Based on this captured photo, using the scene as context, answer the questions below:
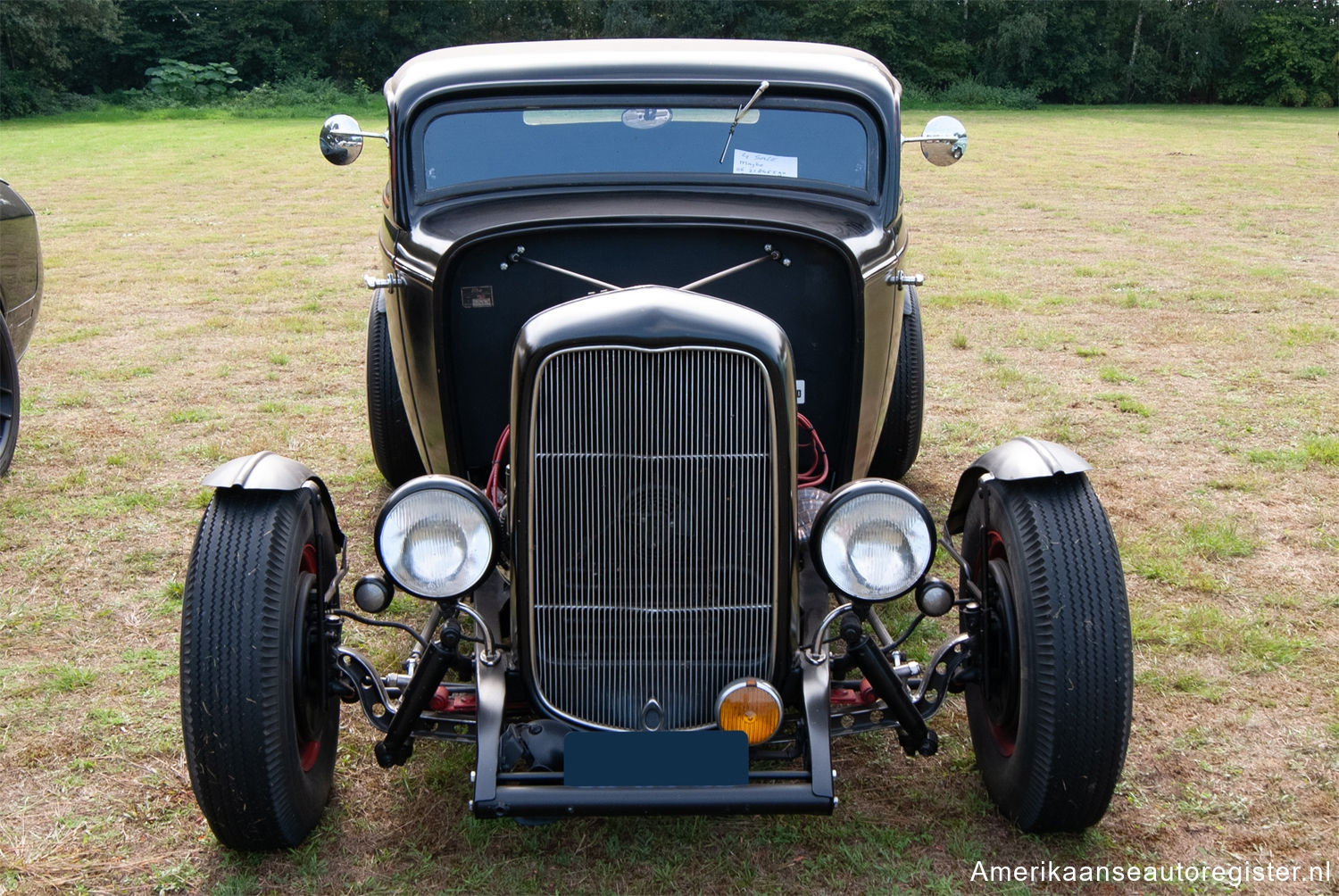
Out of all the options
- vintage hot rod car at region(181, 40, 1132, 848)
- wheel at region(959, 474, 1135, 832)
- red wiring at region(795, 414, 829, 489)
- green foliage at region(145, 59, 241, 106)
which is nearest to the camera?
vintage hot rod car at region(181, 40, 1132, 848)

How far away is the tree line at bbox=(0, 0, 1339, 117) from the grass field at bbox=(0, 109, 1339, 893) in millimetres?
26807

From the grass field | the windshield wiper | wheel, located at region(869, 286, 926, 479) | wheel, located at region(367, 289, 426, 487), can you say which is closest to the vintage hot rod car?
the grass field

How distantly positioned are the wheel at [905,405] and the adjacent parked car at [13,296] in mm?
3901

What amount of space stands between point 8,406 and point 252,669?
3.57 m

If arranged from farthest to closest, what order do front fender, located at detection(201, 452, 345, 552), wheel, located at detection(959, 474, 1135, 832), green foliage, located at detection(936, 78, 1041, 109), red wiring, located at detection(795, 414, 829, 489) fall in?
green foliage, located at detection(936, 78, 1041, 109)
red wiring, located at detection(795, 414, 829, 489)
front fender, located at detection(201, 452, 345, 552)
wheel, located at detection(959, 474, 1135, 832)

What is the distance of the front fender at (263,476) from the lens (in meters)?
2.80

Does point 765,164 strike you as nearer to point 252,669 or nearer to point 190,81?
point 252,669

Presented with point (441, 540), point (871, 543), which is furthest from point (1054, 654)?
point (441, 540)

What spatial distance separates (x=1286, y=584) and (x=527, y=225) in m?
3.08

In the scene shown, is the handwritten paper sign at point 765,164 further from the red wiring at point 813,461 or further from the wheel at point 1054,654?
the wheel at point 1054,654

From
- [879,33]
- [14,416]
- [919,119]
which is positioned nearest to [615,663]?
[14,416]

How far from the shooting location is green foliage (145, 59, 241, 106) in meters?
34.4

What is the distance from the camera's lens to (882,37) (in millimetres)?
37688

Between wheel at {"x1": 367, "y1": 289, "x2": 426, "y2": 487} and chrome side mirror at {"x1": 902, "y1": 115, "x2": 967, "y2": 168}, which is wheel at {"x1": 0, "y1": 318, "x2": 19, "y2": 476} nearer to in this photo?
wheel at {"x1": 367, "y1": 289, "x2": 426, "y2": 487}
